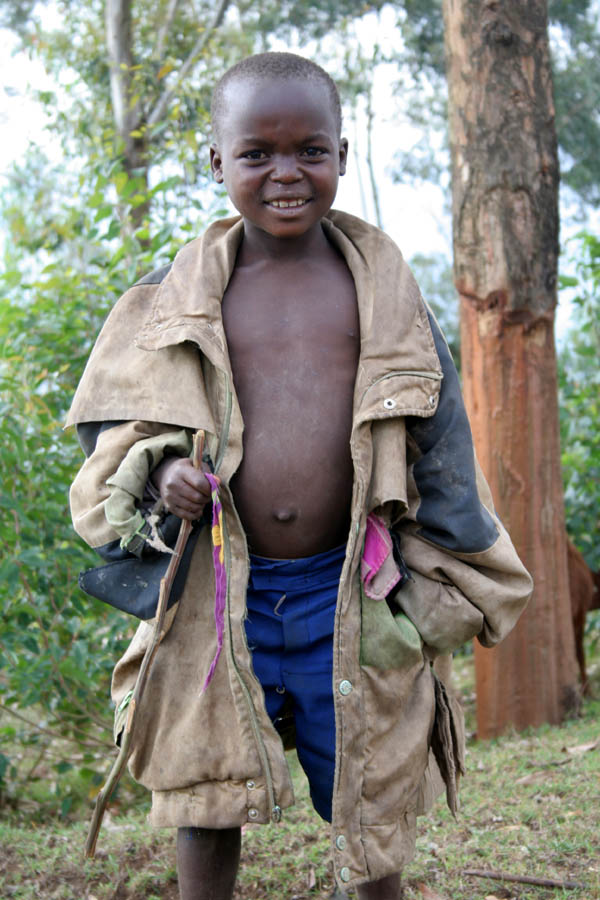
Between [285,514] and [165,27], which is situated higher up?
[165,27]

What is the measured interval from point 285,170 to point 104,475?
74cm

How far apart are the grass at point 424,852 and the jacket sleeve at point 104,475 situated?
1.27 meters

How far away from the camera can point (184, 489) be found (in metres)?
1.97

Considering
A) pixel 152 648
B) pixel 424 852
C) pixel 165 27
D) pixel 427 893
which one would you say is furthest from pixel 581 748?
pixel 165 27

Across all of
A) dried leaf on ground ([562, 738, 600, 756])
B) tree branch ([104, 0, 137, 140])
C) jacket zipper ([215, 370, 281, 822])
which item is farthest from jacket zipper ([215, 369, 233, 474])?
tree branch ([104, 0, 137, 140])

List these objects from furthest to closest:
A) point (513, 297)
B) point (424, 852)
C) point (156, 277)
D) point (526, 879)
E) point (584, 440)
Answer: point (584, 440), point (513, 297), point (424, 852), point (526, 879), point (156, 277)

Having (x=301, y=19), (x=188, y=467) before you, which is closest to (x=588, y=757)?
(x=188, y=467)

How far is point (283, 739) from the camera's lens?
2.33 meters

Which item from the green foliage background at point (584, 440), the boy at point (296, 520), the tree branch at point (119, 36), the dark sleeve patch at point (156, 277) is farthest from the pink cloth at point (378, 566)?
the tree branch at point (119, 36)

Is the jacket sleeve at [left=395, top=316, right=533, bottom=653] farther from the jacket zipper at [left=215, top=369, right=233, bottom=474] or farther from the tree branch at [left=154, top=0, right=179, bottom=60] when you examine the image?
the tree branch at [left=154, top=0, right=179, bottom=60]

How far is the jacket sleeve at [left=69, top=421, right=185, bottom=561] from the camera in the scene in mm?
2084

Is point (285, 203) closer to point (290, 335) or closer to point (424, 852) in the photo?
point (290, 335)

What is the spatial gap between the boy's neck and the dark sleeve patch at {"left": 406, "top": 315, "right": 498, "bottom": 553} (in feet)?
1.45

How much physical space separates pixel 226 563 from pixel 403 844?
0.71 meters
